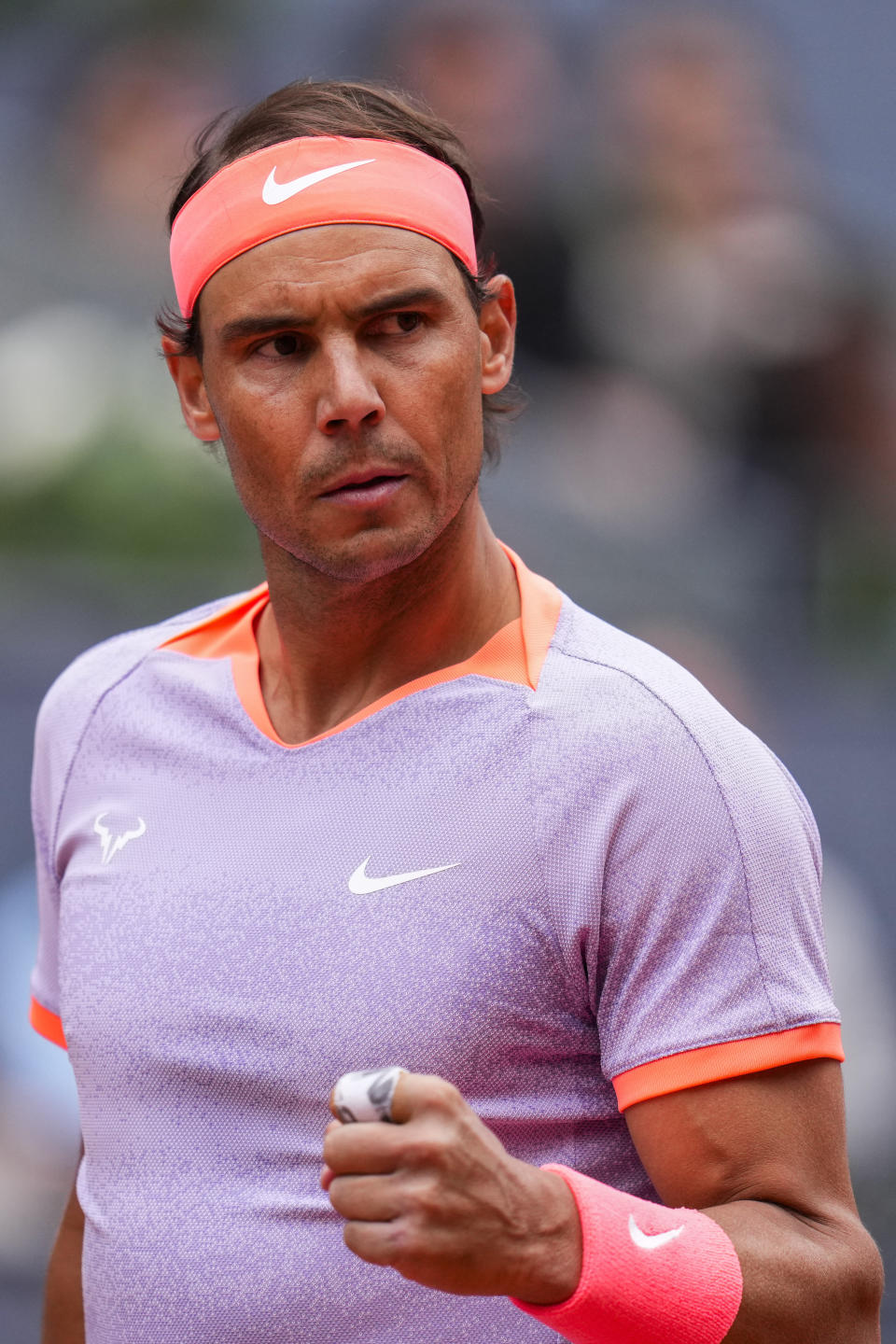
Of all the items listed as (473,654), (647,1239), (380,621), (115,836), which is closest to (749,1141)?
(647,1239)

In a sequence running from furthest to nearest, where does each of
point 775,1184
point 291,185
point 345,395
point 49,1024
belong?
1. point 49,1024
2. point 291,185
3. point 345,395
4. point 775,1184

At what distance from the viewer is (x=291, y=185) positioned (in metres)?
1.94

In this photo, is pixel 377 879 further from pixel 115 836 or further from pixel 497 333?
pixel 497 333

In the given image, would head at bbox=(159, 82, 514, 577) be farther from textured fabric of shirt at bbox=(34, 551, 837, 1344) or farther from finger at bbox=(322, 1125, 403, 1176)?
finger at bbox=(322, 1125, 403, 1176)

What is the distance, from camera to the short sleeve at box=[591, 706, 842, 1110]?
1596 millimetres

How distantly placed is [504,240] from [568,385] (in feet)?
1.51

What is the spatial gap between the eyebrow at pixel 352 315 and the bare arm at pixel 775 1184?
3.10 feet

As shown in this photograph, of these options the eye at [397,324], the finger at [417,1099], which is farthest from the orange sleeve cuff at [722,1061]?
the eye at [397,324]

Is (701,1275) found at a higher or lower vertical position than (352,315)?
lower

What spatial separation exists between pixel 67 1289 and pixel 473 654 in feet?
3.69

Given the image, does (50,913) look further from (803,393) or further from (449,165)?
(803,393)

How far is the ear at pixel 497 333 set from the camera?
2.13 metres

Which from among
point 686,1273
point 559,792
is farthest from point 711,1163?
point 559,792

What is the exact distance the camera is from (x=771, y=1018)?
159 cm
